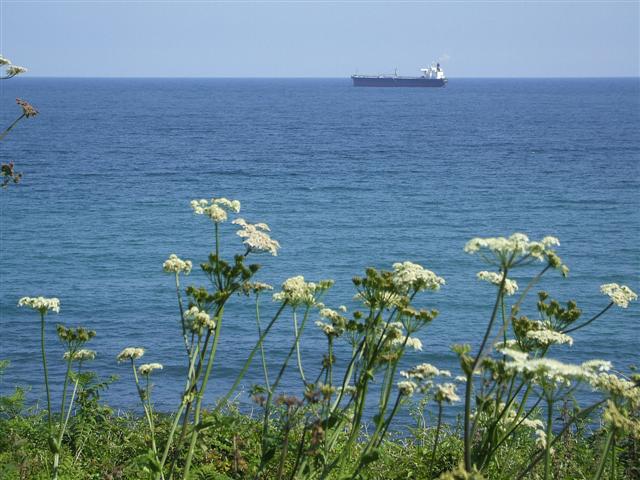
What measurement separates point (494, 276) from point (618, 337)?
19424 mm

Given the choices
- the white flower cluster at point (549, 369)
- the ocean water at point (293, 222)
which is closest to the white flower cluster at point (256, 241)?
the white flower cluster at point (549, 369)

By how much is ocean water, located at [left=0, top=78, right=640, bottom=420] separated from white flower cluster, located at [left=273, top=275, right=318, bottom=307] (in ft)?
27.0

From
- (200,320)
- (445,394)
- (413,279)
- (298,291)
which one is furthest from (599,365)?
(200,320)

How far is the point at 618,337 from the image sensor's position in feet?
73.3

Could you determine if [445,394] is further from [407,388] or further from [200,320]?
[200,320]

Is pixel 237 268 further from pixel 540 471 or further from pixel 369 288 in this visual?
pixel 540 471

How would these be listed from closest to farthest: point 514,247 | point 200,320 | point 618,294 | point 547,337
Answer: point 514,247 → point 200,320 → point 547,337 → point 618,294

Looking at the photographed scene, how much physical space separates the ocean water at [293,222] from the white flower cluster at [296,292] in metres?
8.22

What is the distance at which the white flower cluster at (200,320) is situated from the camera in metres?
3.77

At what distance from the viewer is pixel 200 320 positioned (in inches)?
149

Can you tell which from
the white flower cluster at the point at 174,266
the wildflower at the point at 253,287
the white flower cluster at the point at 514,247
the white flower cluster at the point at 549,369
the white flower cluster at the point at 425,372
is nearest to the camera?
the white flower cluster at the point at 549,369

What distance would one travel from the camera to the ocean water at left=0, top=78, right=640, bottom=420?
845 inches

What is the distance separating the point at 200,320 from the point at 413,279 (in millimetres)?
1046

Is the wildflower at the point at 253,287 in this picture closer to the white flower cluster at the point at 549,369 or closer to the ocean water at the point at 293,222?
the white flower cluster at the point at 549,369
